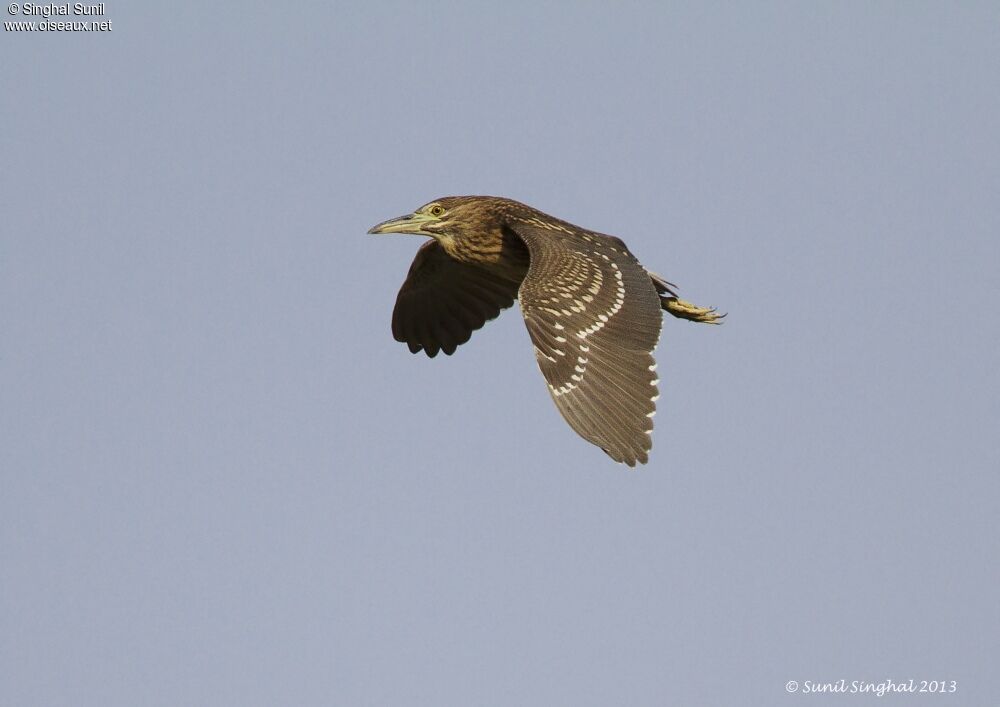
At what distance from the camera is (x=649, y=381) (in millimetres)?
13094

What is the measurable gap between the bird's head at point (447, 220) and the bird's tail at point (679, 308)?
1667 mm

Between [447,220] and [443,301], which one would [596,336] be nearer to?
[447,220]

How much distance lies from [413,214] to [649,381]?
395 centimetres

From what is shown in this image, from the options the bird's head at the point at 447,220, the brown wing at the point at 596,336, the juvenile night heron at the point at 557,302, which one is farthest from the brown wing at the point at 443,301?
the brown wing at the point at 596,336

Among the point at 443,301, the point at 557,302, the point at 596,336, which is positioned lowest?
the point at 596,336

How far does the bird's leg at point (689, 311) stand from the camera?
16.0m

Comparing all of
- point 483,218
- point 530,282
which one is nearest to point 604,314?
point 530,282

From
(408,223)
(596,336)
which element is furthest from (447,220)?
(596,336)

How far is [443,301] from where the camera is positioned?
687 inches

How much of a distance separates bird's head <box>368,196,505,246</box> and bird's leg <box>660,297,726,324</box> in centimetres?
183

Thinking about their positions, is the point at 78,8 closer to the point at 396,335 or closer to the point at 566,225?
the point at 396,335

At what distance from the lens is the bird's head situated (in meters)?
16.0

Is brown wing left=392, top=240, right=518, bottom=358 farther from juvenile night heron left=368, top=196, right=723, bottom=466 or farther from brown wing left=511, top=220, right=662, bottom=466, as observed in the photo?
brown wing left=511, top=220, right=662, bottom=466

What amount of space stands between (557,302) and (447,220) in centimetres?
272
